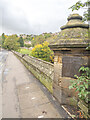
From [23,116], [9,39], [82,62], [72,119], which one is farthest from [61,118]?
[9,39]

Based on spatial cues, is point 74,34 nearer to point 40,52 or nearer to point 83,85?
point 83,85

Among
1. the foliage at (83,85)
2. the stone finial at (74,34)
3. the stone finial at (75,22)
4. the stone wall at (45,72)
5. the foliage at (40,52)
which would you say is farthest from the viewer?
the foliage at (40,52)

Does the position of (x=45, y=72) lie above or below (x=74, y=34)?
below

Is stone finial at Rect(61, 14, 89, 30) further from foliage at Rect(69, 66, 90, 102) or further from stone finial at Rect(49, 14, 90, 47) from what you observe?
foliage at Rect(69, 66, 90, 102)

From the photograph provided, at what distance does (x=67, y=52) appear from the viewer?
7.32 ft

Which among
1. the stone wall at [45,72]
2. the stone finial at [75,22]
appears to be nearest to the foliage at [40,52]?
the stone wall at [45,72]

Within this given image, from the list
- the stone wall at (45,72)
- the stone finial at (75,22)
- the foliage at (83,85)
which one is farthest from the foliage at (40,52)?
the foliage at (83,85)

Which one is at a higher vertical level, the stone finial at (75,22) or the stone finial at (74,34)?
the stone finial at (75,22)

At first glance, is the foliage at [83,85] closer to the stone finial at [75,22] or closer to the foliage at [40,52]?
the stone finial at [75,22]

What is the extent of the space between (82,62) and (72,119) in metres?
1.47

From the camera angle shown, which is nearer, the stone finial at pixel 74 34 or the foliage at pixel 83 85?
the foliage at pixel 83 85

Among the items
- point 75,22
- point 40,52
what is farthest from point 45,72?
point 40,52

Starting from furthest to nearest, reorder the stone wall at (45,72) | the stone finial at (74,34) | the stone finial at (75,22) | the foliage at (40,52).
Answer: the foliage at (40,52), the stone wall at (45,72), the stone finial at (75,22), the stone finial at (74,34)

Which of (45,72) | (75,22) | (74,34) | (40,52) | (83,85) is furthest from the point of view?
(40,52)
